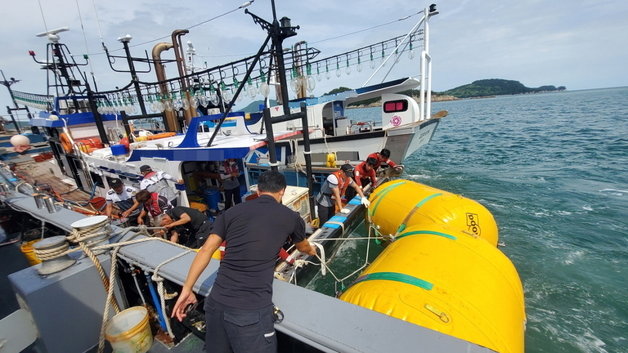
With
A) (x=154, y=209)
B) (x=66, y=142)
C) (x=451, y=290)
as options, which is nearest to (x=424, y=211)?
(x=451, y=290)

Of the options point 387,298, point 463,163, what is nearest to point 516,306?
point 387,298

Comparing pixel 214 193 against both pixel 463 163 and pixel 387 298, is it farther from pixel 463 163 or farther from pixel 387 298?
pixel 463 163

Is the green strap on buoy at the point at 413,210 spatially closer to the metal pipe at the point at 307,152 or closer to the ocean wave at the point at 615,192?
the metal pipe at the point at 307,152

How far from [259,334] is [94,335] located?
1693 millimetres

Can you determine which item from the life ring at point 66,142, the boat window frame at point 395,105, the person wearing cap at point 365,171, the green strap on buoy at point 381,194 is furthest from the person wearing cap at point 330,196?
the life ring at point 66,142

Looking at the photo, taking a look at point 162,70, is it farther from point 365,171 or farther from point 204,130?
point 365,171

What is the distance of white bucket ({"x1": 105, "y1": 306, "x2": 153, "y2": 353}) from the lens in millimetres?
2063

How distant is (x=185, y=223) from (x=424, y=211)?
4.17m

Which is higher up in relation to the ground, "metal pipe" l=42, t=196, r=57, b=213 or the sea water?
"metal pipe" l=42, t=196, r=57, b=213

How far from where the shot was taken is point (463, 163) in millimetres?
14234

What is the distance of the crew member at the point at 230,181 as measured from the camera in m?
7.35

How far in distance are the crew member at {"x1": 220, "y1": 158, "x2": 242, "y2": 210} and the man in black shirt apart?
18.7 feet

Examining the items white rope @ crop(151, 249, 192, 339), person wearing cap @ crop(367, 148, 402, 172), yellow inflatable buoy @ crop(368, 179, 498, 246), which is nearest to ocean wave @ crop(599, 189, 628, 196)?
person wearing cap @ crop(367, 148, 402, 172)

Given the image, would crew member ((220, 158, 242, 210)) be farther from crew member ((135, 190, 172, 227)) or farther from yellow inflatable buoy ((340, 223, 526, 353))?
yellow inflatable buoy ((340, 223, 526, 353))
